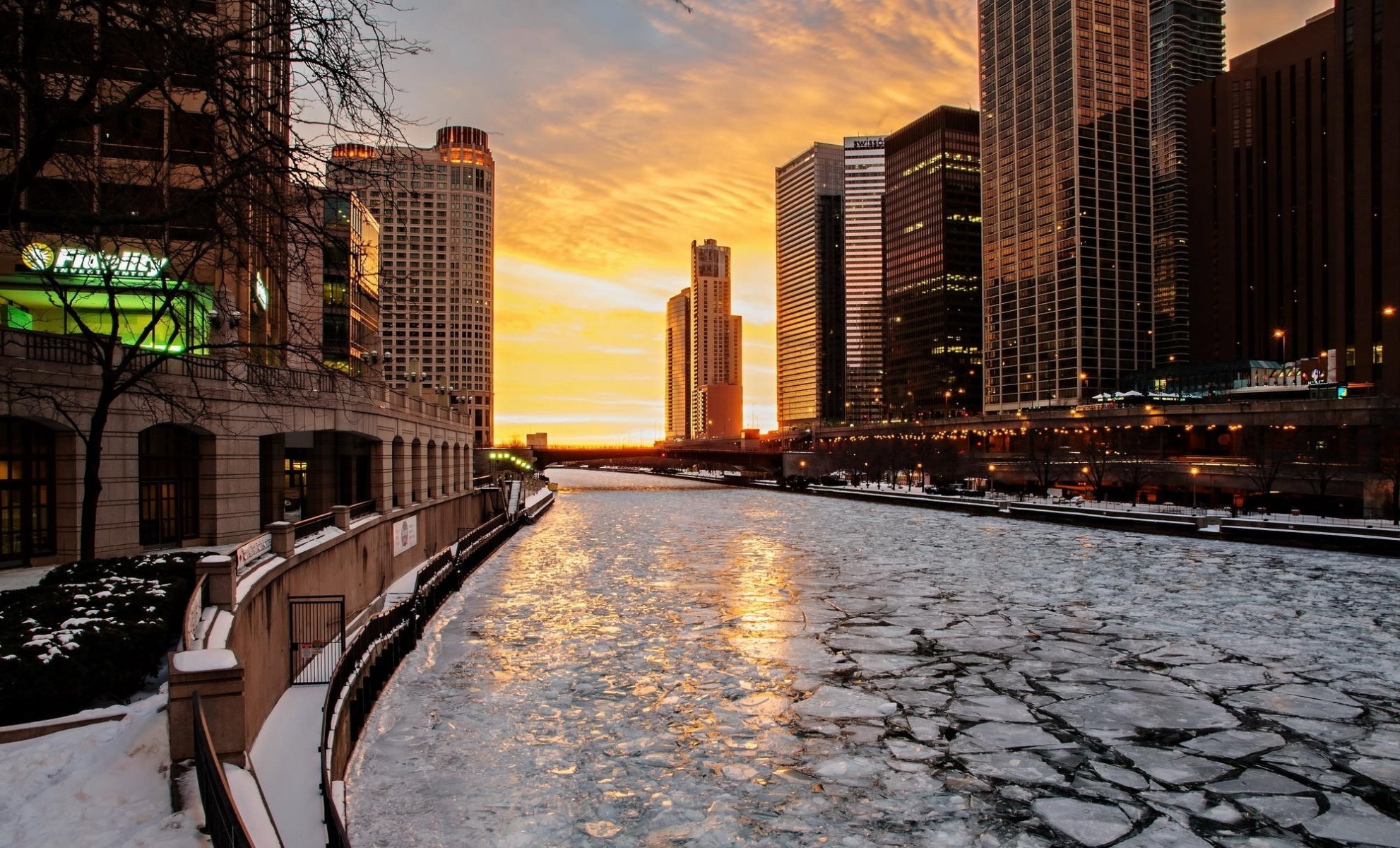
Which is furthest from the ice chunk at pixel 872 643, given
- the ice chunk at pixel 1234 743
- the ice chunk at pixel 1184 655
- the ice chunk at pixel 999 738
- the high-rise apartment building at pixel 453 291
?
the high-rise apartment building at pixel 453 291

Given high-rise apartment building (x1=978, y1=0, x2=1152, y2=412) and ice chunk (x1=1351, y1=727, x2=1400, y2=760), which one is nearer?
ice chunk (x1=1351, y1=727, x2=1400, y2=760)

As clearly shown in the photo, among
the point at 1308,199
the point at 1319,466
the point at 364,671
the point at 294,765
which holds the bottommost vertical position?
the point at 294,765

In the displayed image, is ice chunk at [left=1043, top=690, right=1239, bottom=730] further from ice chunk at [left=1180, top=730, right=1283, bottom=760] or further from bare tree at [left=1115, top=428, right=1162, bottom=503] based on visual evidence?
bare tree at [left=1115, top=428, right=1162, bottom=503]

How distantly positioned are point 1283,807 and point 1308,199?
194 metres

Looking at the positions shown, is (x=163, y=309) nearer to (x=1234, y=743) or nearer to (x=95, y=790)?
(x=95, y=790)

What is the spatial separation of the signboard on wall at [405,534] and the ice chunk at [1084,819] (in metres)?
25.6

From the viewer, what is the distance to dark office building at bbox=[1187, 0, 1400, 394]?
349ft

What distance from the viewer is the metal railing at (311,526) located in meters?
18.5

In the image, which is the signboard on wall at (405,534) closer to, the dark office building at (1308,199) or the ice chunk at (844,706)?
the ice chunk at (844,706)

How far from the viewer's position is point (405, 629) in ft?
61.2

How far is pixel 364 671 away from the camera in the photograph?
47.6 feet

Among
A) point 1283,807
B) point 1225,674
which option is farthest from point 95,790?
point 1225,674

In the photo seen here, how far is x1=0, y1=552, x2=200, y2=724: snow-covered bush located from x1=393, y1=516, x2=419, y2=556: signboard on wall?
1764 cm

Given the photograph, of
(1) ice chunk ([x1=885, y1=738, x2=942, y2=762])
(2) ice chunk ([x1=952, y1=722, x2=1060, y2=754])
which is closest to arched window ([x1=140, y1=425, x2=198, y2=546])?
(1) ice chunk ([x1=885, y1=738, x2=942, y2=762])
